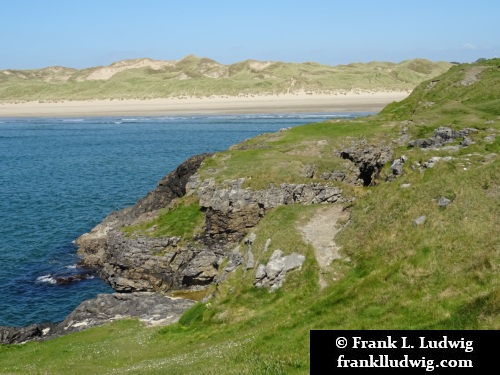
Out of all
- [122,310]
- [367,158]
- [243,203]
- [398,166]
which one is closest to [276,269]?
[122,310]

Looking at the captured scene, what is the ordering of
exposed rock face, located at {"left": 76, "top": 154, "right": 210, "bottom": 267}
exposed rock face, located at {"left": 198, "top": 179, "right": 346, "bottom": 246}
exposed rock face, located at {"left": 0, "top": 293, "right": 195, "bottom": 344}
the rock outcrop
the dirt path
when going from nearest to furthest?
1. the dirt path
2. exposed rock face, located at {"left": 0, "top": 293, "right": 195, "bottom": 344}
3. exposed rock face, located at {"left": 198, "top": 179, "right": 346, "bottom": 246}
4. the rock outcrop
5. exposed rock face, located at {"left": 76, "top": 154, "right": 210, "bottom": 267}

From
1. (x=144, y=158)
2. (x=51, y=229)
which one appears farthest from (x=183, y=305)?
(x=144, y=158)

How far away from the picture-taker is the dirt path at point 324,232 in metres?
32.7

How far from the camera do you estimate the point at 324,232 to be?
118ft

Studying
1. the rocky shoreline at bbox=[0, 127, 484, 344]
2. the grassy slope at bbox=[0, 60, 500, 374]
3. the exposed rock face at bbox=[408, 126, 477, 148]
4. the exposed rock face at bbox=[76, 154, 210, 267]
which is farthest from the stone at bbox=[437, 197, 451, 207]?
the exposed rock face at bbox=[76, 154, 210, 267]

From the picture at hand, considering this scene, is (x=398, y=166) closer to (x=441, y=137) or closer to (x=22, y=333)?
(x=441, y=137)

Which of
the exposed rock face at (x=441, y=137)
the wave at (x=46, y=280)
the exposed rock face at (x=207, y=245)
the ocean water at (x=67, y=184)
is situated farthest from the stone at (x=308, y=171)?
the wave at (x=46, y=280)

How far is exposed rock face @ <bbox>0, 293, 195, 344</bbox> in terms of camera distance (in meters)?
39.9

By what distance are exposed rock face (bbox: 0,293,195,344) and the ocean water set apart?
14.9 ft

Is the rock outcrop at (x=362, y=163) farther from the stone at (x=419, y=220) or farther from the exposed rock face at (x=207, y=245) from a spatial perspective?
the stone at (x=419, y=220)

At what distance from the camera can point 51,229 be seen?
7138cm

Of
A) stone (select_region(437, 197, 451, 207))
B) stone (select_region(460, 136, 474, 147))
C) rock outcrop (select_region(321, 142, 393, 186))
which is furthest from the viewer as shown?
rock outcrop (select_region(321, 142, 393, 186))

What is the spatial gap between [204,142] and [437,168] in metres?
104

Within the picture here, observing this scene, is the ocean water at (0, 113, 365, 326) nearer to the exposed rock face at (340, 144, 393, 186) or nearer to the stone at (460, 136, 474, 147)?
the exposed rock face at (340, 144, 393, 186)
